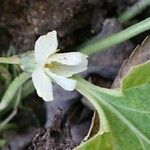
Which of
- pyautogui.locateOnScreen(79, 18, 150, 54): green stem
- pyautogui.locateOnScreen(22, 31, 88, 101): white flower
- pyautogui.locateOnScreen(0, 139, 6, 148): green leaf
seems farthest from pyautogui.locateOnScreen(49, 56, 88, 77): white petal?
pyautogui.locateOnScreen(0, 139, 6, 148): green leaf

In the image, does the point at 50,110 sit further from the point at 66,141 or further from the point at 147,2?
the point at 147,2

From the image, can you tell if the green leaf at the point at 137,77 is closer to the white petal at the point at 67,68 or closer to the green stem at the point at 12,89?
the white petal at the point at 67,68

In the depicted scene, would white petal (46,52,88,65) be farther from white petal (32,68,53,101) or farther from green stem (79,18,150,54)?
green stem (79,18,150,54)

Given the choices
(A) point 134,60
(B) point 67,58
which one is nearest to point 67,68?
(B) point 67,58

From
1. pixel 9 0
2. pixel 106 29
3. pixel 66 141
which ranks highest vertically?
pixel 9 0

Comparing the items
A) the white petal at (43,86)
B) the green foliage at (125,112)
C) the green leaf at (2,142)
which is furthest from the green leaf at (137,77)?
the green leaf at (2,142)

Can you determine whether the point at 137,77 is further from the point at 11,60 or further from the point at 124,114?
the point at 11,60

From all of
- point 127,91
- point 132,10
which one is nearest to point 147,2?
point 132,10
